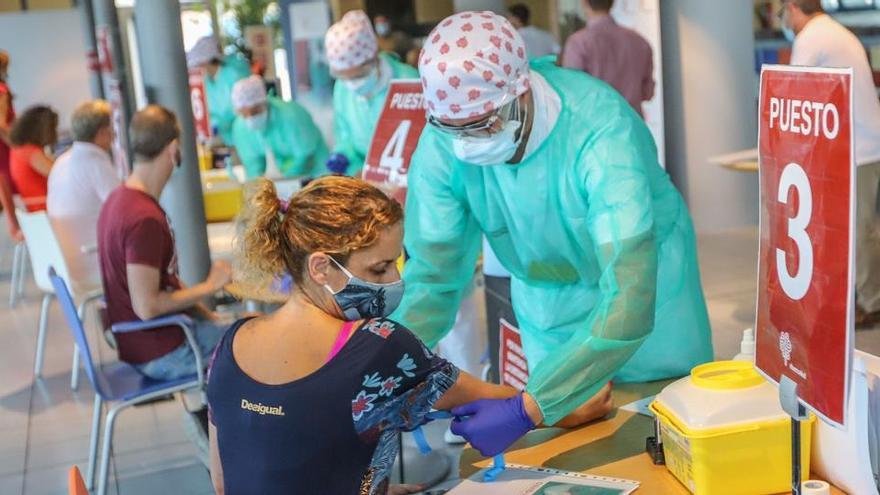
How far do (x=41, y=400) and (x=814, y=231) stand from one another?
4673 mm

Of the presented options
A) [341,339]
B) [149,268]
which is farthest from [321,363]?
[149,268]

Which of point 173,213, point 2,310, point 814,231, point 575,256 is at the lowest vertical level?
point 2,310

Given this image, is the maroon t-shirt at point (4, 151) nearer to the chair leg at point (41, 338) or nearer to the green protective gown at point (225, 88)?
the green protective gown at point (225, 88)

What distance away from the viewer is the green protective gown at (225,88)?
10164 mm

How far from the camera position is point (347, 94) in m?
5.72

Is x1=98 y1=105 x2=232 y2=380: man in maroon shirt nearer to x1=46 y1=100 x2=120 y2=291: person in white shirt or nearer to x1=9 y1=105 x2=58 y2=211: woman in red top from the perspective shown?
x1=46 y1=100 x2=120 y2=291: person in white shirt

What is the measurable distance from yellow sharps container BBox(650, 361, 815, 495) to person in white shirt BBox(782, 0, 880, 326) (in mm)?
3256

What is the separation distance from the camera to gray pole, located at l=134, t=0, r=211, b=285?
16.4ft

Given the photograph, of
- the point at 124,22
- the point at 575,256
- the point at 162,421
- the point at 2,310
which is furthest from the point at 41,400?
the point at 124,22

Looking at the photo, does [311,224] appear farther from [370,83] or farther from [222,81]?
[222,81]

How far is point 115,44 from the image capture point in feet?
23.7

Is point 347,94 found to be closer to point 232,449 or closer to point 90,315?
point 90,315

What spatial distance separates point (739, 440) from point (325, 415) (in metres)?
0.62

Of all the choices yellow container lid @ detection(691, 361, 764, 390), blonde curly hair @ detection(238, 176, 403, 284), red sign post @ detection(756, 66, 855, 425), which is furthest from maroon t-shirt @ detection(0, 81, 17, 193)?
red sign post @ detection(756, 66, 855, 425)
